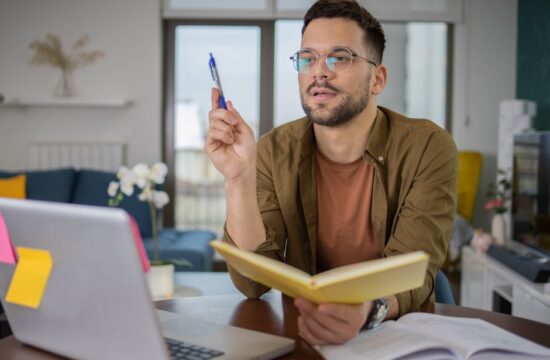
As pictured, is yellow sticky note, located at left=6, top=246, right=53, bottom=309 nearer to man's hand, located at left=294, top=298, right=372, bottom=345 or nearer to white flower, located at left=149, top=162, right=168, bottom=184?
man's hand, located at left=294, top=298, right=372, bottom=345

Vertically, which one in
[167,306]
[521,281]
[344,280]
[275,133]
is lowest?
[521,281]

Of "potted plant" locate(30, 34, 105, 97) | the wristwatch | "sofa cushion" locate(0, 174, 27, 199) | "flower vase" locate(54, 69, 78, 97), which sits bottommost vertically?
"sofa cushion" locate(0, 174, 27, 199)

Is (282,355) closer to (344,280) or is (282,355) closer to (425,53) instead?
(344,280)

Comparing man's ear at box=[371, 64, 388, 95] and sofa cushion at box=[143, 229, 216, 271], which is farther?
sofa cushion at box=[143, 229, 216, 271]

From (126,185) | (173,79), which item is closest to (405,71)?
(173,79)

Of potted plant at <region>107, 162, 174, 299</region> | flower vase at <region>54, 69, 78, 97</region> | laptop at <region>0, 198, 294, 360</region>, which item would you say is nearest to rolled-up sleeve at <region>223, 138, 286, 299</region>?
laptop at <region>0, 198, 294, 360</region>

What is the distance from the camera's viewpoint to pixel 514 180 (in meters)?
3.62

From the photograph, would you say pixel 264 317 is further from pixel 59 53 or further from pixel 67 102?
pixel 59 53

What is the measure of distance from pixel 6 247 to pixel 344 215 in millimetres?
948

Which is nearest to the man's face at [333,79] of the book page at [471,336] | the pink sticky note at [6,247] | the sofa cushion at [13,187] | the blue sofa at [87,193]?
the book page at [471,336]

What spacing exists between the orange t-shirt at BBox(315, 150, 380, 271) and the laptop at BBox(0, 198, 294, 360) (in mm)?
703

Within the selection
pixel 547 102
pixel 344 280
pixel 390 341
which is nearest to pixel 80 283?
pixel 344 280

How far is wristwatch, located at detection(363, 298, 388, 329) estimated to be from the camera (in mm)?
1014

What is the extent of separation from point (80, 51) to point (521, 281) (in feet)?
13.0
